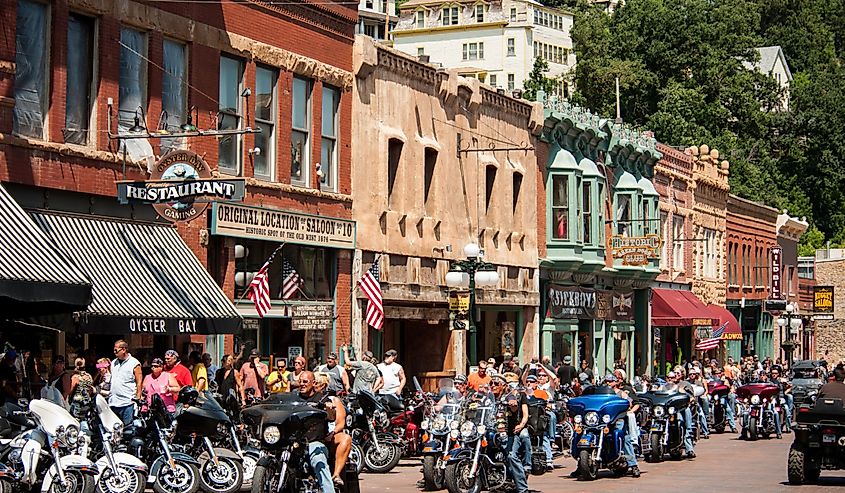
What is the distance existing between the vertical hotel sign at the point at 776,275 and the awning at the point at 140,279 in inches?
1807

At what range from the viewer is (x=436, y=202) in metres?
34.9

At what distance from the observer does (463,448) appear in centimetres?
1895

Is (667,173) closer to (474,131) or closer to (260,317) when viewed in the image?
(474,131)

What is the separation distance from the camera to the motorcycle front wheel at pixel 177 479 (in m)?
17.6

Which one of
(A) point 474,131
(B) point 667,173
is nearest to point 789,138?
(B) point 667,173

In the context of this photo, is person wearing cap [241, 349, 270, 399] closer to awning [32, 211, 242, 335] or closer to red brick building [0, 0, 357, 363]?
awning [32, 211, 242, 335]

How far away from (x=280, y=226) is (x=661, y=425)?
819cm

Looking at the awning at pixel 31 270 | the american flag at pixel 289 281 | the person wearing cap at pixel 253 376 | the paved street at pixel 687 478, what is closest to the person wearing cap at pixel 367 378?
the paved street at pixel 687 478

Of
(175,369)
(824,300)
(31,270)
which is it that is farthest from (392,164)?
(824,300)

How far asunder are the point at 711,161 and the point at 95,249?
1594 inches

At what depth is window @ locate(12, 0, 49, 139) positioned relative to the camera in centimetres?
2170

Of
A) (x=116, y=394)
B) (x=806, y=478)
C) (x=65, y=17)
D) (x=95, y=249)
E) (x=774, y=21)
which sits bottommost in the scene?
(x=806, y=478)

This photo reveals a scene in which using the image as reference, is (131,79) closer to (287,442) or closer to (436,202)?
(287,442)

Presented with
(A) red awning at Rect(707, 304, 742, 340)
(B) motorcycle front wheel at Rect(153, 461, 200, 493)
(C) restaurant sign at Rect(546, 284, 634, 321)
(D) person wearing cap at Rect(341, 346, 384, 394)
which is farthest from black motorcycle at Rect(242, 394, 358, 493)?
(A) red awning at Rect(707, 304, 742, 340)
